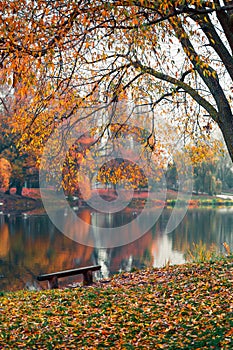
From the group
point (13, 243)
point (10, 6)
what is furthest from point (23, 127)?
point (13, 243)

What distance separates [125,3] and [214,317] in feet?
11.3

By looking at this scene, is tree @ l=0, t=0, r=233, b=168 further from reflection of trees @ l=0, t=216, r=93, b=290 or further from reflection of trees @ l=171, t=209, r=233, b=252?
reflection of trees @ l=171, t=209, r=233, b=252

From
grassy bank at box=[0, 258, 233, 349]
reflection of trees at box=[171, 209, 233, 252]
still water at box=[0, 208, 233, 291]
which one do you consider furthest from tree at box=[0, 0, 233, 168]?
reflection of trees at box=[171, 209, 233, 252]

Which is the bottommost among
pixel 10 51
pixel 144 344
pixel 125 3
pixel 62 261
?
pixel 62 261

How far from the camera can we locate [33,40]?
505 centimetres

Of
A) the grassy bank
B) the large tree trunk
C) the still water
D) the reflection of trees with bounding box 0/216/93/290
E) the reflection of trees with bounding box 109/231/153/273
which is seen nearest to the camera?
the grassy bank

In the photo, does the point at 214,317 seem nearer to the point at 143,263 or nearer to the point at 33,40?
the point at 33,40

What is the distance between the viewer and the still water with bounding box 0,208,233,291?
15156mm

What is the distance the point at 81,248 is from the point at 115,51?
1302 centimetres

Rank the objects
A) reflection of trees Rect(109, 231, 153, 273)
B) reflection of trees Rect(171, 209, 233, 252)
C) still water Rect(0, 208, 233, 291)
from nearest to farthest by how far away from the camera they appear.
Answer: still water Rect(0, 208, 233, 291) < reflection of trees Rect(109, 231, 153, 273) < reflection of trees Rect(171, 209, 233, 252)

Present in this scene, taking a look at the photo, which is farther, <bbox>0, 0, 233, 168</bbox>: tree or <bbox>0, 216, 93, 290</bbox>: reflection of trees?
<bbox>0, 216, 93, 290</bbox>: reflection of trees

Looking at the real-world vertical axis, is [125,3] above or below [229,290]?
above

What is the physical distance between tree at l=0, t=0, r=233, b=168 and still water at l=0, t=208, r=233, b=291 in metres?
6.68

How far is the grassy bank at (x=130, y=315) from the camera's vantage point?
4.88m
